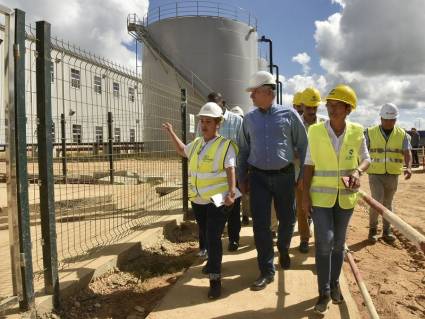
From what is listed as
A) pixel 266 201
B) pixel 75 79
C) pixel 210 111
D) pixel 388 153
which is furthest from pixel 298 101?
pixel 75 79

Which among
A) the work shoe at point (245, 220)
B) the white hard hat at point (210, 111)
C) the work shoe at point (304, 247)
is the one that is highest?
the white hard hat at point (210, 111)

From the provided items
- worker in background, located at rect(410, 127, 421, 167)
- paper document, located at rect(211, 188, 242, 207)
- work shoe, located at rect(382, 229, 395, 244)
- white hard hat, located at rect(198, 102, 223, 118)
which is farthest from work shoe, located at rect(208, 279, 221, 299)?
worker in background, located at rect(410, 127, 421, 167)

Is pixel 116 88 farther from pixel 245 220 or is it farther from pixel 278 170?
pixel 245 220

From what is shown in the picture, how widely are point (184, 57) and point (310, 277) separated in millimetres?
23547

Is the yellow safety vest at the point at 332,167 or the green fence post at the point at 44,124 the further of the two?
the yellow safety vest at the point at 332,167

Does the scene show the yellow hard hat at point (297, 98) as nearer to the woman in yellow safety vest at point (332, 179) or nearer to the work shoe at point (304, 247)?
the work shoe at point (304, 247)

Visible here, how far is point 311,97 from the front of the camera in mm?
5492

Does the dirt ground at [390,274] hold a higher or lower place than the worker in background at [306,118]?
lower

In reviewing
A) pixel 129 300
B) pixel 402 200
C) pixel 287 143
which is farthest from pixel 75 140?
pixel 402 200

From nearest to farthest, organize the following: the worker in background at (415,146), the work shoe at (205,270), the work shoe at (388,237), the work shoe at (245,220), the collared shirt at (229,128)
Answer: the work shoe at (205,270), the collared shirt at (229,128), the work shoe at (388,237), the work shoe at (245,220), the worker in background at (415,146)

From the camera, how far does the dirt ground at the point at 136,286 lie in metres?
4.10

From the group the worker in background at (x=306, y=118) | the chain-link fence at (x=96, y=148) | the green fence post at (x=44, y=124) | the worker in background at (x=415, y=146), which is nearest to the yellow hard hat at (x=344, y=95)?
the worker in background at (x=306, y=118)

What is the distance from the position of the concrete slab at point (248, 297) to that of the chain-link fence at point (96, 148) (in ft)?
4.04

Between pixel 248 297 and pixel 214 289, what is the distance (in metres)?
0.33
